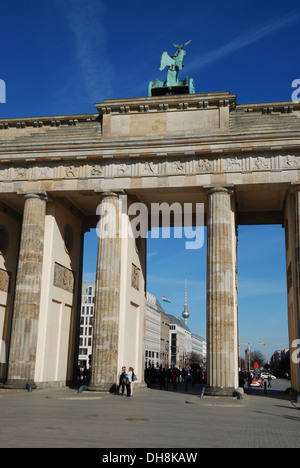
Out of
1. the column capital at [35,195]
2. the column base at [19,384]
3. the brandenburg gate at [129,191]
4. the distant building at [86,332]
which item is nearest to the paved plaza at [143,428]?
the column base at [19,384]

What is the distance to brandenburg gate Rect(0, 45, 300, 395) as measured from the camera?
2666 cm

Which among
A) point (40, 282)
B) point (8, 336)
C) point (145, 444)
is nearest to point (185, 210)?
point (40, 282)

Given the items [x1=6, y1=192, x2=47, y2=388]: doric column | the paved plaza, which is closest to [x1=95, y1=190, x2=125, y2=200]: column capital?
[x1=6, y1=192, x2=47, y2=388]: doric column

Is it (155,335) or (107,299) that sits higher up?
(155,335)

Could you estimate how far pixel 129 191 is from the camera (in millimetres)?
28938

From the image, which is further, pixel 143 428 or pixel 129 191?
pixel 129 191

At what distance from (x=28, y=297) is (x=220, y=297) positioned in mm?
10992

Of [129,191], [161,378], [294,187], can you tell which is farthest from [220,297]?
[161,378]

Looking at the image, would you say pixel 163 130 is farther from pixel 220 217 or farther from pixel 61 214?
pixel 61 214

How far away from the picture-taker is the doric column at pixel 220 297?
2498 centimetres

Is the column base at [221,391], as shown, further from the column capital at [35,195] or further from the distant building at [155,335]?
the distant building at [155,335]

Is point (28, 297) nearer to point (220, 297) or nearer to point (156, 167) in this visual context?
point (156, 167)

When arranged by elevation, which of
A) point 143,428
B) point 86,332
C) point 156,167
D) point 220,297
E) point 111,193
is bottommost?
point 143,428

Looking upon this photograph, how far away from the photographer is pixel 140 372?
32125 millimetres
